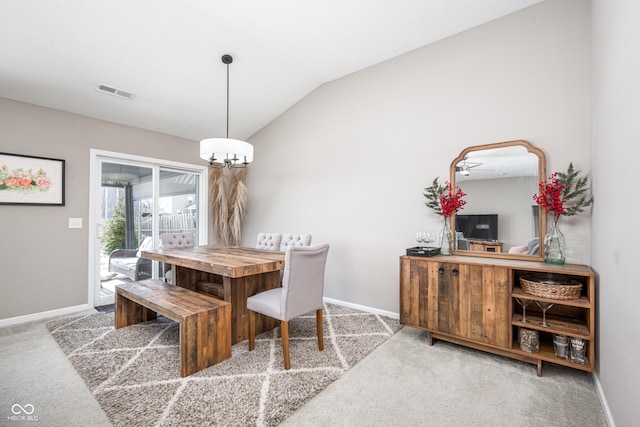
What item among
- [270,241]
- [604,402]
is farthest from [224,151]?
[604,402]

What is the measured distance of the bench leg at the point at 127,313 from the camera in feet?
9.52

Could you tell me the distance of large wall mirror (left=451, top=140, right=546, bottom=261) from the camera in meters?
2.47

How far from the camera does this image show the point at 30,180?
3.18m

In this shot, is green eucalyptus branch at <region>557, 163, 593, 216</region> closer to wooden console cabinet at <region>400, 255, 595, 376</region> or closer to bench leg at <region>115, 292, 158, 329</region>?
wooden console cabinet at <region>400, 255, 595, 376</region>

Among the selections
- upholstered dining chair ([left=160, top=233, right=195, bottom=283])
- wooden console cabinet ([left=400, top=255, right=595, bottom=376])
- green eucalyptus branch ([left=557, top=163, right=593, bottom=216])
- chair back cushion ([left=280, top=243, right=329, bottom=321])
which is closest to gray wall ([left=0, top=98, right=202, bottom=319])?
upholstered dining chair ([left=160, top=233, right=195, bottom=283])

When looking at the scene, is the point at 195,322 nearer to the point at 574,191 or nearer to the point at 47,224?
the point at 47,224

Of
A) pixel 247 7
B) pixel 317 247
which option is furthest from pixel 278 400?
pixel 247 7

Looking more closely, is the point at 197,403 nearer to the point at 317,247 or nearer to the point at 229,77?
the point at 317,247

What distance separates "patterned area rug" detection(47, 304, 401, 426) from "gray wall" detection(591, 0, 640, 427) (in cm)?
153

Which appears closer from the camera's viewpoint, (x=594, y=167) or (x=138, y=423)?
(x=138, y=423)

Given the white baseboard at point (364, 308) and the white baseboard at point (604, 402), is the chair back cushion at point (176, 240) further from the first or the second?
the white baseboard at point (604, 402)

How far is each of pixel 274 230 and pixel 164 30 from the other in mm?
2863

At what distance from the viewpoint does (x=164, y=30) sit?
107 inches

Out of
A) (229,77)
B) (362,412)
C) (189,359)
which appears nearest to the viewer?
(362,412)
